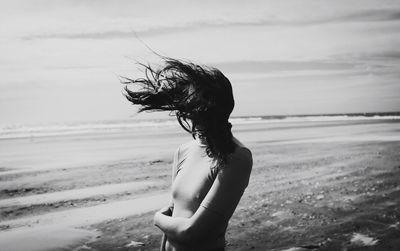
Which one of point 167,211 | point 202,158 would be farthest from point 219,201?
point 167,211

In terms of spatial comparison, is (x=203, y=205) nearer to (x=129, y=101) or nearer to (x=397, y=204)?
(x=129, y=101)

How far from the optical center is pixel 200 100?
1907mm

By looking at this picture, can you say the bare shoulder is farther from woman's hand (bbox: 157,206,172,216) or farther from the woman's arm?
woman's hand (bbox: 157,206,172,216)

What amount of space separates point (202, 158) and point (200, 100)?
0.36m

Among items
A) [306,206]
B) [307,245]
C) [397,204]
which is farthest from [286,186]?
[307,245]

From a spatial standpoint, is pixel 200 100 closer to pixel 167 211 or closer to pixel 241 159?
pixel 241 159

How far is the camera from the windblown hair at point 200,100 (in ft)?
6.19

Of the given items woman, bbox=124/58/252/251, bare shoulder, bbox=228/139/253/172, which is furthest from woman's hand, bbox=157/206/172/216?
bare shoulder, bbox=228/139/253/172

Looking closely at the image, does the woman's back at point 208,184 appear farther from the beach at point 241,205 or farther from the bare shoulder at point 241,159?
the beach at point 241,205

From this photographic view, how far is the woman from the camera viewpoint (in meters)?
1.83

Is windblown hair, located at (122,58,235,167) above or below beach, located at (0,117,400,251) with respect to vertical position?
above

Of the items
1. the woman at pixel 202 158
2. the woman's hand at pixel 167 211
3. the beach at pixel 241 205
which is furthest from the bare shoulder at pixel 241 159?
the beach at pixel 241 205

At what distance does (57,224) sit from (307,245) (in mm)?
4445

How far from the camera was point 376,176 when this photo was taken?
9977 millimetres
